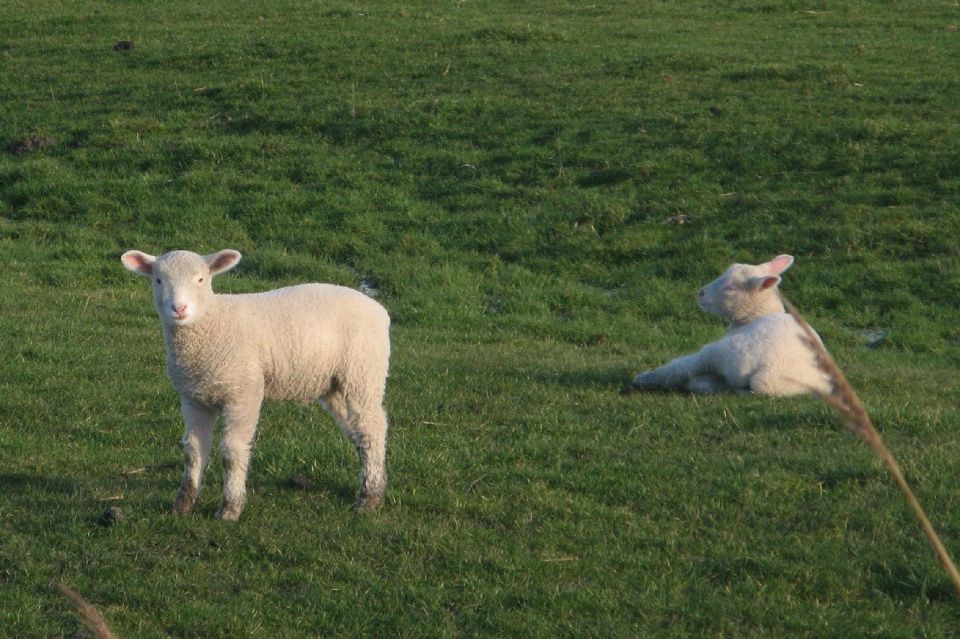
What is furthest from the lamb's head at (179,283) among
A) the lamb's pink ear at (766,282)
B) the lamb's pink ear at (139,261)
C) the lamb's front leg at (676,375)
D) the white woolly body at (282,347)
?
the lamb's pink ear at (766,282)

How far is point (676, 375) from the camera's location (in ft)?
32.7

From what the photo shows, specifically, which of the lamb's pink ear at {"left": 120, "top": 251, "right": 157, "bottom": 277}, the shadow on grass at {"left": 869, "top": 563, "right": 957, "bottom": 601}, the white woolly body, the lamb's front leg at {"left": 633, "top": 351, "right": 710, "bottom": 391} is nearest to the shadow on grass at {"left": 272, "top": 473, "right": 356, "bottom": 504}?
the white woolly body

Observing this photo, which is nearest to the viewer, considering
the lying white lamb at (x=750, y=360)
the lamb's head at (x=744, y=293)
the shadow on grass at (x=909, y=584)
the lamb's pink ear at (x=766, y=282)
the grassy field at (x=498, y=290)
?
the shadow on grass at (x=909, y=584)

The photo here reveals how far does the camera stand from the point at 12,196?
17828mm

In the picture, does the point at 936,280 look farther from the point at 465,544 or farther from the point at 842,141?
the point at 465,544

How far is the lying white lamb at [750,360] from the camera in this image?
372 inches

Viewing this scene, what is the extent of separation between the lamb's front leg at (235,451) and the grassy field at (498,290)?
0.16 m

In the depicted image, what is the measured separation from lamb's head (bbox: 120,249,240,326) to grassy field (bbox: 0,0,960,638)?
3.68 ft

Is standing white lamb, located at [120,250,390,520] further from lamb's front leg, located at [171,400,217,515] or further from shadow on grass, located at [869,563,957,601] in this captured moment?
shadow on grass, located at [869,563,957,601]

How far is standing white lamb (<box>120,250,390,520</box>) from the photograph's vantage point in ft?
21.9

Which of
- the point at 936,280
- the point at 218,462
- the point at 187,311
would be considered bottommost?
the point at 936,280

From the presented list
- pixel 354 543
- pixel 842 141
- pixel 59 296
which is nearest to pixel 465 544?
pixel 354 543

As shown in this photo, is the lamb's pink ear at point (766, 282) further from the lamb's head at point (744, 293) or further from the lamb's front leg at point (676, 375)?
the lamb's front leg at point (676, 375)

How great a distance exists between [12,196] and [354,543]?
1306 centimetres
